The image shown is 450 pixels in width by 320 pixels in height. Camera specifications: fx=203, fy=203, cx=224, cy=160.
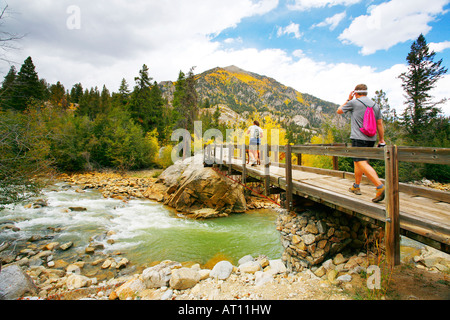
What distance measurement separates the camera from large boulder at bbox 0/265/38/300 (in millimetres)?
4648

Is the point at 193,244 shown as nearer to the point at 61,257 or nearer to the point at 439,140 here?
the point at 61,257

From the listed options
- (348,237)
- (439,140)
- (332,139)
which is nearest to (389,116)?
(439,140)

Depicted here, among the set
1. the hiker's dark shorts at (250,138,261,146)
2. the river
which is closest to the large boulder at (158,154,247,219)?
the river

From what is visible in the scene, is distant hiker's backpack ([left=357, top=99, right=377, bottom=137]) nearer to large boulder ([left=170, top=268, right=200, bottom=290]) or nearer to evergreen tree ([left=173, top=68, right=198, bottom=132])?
large boulder ([left=170, top=268, right=200, bottom=290])

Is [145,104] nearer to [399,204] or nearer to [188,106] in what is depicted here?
[188,106]

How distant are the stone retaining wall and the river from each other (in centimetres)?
336

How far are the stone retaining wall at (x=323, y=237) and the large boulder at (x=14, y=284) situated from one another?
21.2 feet

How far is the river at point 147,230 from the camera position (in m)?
8.79

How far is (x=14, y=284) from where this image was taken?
15.9ft

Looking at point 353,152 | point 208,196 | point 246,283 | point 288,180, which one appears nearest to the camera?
point 353,152

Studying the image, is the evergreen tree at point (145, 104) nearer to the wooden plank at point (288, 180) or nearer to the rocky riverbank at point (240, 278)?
the rocky riverbank at point (240, 278)

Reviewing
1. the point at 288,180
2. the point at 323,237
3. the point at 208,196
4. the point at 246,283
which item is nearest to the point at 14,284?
the point at 246,283

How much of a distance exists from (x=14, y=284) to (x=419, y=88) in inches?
1501

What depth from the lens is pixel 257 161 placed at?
8703mm
